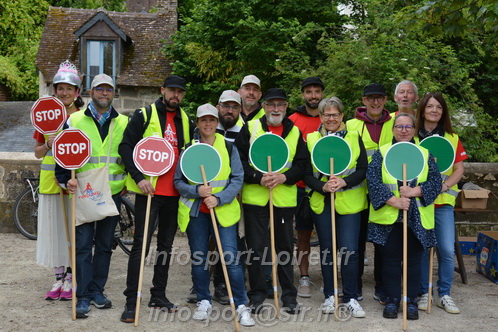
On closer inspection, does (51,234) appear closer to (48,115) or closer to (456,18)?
(48,115)

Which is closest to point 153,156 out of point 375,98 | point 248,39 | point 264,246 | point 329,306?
point 264,246

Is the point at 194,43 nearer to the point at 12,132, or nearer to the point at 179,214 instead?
the point at 12,132

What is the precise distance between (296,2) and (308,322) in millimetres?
10420

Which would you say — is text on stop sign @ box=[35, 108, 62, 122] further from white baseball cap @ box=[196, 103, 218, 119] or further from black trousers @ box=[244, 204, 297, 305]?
black trousers @ box=[244, 204, 297, 305]

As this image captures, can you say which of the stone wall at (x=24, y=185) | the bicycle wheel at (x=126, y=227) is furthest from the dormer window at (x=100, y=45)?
the bicycle wheel at (x=126, y=227)

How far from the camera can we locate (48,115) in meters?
5.84

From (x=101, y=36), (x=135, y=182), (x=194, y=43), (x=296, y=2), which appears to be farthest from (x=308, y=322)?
(x=101, y=36)

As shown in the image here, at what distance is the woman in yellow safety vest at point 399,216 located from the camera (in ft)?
18.0

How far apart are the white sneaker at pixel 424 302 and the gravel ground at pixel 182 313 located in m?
0.08

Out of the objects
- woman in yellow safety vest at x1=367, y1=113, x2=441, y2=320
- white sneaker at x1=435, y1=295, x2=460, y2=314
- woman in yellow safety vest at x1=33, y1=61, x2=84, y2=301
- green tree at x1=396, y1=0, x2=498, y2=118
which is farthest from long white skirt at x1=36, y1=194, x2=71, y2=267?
green tree at x1=396, y1=0, x2=498, y2=118

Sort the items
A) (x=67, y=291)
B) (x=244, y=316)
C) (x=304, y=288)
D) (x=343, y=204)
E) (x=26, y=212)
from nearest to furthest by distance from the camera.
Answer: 1. (x=244, y=316)
2. (x=343, y=204)
3. (x=67, y=291)
4. (x=304, y=288)
5. (x=26, y=212)

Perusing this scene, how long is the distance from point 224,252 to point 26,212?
419cm

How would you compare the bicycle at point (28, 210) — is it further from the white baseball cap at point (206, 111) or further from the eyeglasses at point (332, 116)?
the eyeglasses at point (332, 116)

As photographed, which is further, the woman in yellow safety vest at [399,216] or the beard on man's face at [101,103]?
the beard on man's face at [101,103]
